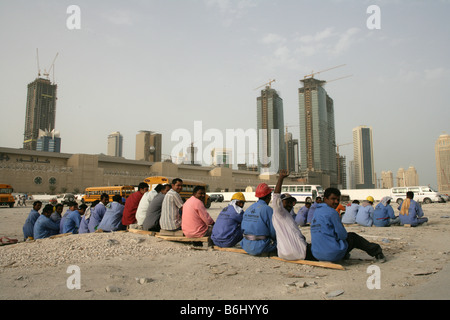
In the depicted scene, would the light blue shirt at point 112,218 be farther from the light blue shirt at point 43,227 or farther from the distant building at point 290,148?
the distant building at point 290,148

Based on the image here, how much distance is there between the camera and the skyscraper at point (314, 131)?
377ft

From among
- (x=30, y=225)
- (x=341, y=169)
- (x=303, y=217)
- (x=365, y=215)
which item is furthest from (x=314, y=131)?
(x=30, y=225)

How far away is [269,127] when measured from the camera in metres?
125

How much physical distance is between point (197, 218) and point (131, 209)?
2.70 m

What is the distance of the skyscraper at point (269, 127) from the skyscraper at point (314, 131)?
11103 mm

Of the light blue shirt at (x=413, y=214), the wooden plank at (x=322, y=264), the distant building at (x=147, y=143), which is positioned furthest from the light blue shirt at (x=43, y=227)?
the distant building at (x=147, y=143)

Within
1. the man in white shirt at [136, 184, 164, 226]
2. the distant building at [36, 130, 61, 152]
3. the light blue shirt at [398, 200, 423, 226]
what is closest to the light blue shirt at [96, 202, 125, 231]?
the man in white shirt at [136, 184, 164, 226]

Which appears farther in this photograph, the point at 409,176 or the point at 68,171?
the point at 409,176

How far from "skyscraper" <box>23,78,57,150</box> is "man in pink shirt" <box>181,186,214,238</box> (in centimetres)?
19288

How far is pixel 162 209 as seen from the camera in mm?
6484

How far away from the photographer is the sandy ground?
10.8ft

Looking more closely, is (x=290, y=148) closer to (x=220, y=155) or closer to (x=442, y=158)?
(x=220, y=155)
